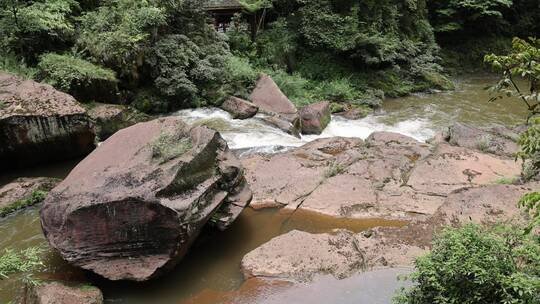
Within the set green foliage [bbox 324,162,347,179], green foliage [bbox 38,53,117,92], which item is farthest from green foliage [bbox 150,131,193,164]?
green foliage [bbox 38,53,117,92]

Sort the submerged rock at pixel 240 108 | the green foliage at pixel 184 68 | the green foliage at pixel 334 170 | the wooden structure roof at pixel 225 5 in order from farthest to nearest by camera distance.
→ the wooden structure roof at pixel 225 5 → the green foliage at pixel 184 68 → the submerged rock at pixel 240 108 → the green foliage at pixel 334 170

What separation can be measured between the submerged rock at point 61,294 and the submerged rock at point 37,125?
423 cm

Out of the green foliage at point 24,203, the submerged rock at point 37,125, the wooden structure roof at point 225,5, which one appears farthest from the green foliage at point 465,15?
the green foliage at point 24,203

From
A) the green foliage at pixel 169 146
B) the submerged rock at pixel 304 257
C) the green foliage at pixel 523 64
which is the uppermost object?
the green foliage at pixel 523 64

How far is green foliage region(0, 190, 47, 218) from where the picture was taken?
7543 mm

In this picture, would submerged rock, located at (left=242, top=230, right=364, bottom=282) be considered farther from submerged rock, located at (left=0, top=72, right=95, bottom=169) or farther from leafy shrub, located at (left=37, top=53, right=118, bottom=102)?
leafy shrub, located at (left=37, top=53, right=118, bottom=102)

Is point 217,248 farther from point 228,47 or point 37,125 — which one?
point 228,47

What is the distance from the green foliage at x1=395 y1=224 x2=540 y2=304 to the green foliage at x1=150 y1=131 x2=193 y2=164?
136 inches

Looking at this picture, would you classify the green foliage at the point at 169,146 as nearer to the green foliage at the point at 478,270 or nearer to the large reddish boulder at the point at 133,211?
the large reddish boulder at the point at 133,211

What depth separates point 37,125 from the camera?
28.2 ft

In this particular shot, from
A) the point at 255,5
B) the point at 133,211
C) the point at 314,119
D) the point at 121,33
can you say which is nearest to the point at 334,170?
the point at 314,119

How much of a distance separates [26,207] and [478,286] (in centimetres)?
719

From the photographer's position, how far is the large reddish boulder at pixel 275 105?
12031 mm

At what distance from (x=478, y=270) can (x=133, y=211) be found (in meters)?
3.87
